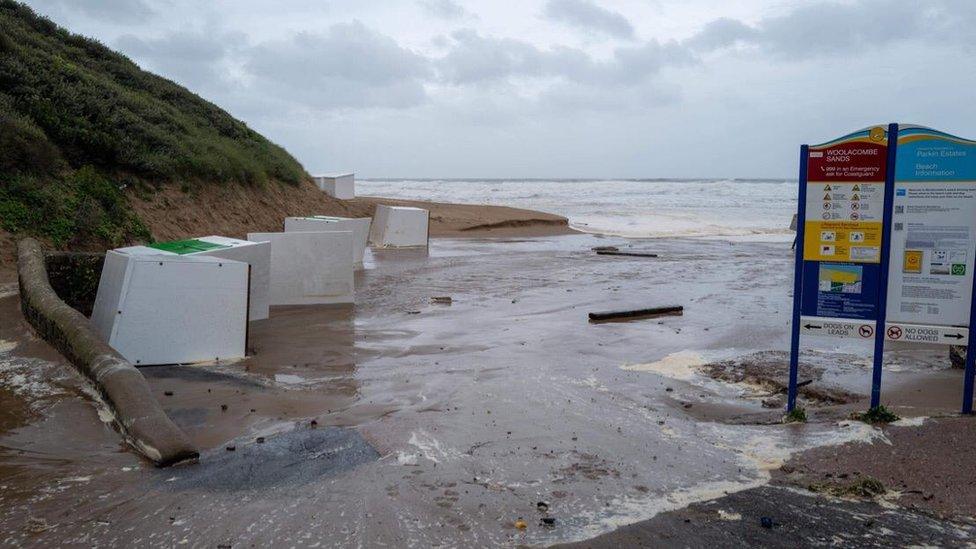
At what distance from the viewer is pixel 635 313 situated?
11.2 meters

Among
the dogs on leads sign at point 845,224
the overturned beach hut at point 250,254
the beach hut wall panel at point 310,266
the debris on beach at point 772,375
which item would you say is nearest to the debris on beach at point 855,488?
the dogs on leads sign at point 845,224

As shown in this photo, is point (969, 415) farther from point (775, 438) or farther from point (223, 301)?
point (223, 301)

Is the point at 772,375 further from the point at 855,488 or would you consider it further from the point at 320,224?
the point at 320,224

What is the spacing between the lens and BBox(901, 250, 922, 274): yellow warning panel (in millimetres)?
6254

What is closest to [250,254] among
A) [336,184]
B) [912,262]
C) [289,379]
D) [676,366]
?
[289,379]

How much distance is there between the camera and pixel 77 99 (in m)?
17.5

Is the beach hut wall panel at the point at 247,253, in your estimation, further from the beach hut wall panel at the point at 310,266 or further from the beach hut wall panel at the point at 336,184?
the beach hut wall panel at the point at 336,184

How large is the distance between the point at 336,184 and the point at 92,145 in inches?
628

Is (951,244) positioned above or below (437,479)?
above

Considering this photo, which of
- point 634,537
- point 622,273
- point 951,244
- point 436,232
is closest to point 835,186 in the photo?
point 951,244

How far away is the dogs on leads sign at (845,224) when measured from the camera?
6.14 metres

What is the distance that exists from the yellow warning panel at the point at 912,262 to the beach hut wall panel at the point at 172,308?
5.96m

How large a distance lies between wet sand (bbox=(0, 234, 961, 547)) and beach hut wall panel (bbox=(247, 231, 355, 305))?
673 mm

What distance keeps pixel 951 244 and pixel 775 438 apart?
2137 millimetres
